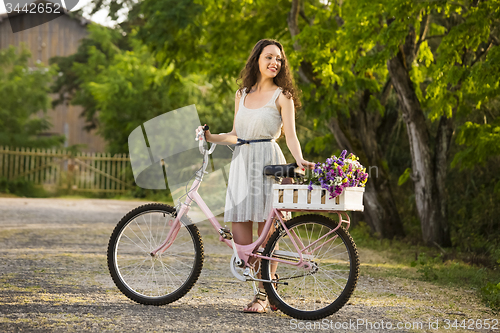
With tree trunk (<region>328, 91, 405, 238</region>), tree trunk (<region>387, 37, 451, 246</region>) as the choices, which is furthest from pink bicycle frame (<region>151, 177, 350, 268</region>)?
tree trunk (<region>328, 91, 405, 238</region>)

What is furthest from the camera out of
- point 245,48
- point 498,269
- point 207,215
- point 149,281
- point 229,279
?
point 245,48

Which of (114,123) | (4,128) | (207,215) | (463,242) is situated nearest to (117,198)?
(114,123)

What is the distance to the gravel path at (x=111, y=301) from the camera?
365 centimetres

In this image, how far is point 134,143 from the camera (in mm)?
4418

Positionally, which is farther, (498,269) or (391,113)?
(391,113)

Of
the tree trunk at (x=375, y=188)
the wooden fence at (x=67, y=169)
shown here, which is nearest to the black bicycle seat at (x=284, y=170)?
the tree trunk at (x=375, y=188)

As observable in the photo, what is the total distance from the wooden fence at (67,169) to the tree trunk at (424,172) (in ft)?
42.5

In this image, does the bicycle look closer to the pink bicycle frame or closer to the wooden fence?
the pink bicycle frame

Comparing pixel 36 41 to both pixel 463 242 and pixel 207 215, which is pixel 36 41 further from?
pixel 207 215

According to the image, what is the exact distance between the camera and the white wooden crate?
3.63m

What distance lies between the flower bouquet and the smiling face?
2.57 feet

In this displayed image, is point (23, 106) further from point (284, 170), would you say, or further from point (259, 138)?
point (284, 170)

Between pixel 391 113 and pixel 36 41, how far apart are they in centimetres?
2239

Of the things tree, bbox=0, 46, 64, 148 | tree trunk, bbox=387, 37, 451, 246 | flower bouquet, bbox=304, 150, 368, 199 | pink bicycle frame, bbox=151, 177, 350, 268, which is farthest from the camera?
tree, bbox=0, 46, 64, 148
